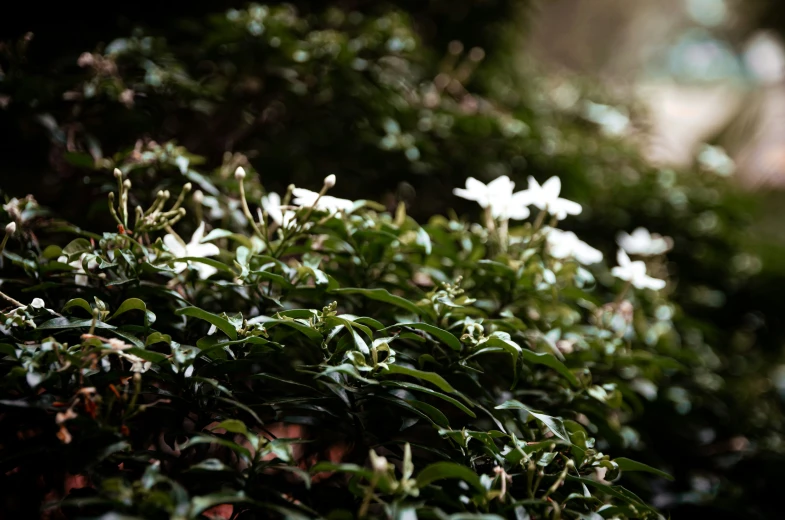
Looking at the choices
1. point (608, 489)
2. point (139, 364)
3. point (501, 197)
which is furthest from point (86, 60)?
point (608, 489)

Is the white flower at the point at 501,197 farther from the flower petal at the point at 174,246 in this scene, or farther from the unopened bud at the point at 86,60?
the unopened bud at the point at 86,60

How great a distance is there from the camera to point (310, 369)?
0.77 m

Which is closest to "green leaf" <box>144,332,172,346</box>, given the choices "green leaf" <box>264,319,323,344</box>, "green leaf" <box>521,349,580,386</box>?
"green leaf" <box>264,319,323,344</box>

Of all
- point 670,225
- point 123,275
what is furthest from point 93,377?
point 670,225

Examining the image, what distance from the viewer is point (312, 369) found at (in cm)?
78

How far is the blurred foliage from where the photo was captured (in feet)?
3.77

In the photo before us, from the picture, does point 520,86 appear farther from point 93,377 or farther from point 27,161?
point 93,377

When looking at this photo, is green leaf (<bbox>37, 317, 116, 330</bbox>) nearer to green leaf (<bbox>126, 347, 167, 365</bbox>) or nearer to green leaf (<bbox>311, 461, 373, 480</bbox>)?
green leaf (<bbox>126, 347, 167, 365</bbox>)

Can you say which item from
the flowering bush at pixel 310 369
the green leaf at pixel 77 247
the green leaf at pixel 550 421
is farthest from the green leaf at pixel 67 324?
the green leaf at pixel 550 421

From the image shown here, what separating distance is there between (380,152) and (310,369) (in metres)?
0.76

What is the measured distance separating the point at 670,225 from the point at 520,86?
0.83 meters

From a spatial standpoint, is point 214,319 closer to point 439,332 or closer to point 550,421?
point 439,332

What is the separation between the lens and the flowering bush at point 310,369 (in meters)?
0.61

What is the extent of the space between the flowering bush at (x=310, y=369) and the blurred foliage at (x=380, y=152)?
0.71 ft
